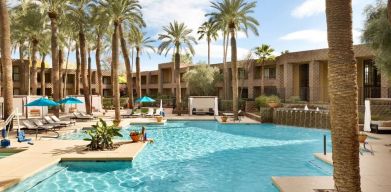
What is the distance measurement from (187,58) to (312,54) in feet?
188

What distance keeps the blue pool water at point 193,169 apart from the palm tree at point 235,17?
610 inches

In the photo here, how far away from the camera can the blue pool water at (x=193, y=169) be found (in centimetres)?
1066

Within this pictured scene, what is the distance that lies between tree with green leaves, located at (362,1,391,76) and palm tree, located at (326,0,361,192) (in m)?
13.5

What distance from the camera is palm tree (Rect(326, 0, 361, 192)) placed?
5.77 meters

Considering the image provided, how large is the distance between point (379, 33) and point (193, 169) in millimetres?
12508

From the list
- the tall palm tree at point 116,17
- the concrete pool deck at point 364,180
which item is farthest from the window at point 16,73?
the concrete pool deck at point 364,180

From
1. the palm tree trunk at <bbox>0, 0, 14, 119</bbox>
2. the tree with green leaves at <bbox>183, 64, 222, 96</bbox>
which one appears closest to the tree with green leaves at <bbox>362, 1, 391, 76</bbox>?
the palm tree trunk at <bbox>0, 0, 14, 119</bbox>

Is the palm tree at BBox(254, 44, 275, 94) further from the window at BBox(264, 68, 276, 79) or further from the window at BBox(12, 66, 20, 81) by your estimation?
the window at BBox(12, 66, 20, 81)

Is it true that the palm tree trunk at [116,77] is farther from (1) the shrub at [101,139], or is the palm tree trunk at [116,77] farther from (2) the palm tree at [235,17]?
(1) the shrub at [101,139]

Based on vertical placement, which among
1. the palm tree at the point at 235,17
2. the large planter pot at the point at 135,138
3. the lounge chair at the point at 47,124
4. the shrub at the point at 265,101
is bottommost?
the large planter pot at the point at 135,138

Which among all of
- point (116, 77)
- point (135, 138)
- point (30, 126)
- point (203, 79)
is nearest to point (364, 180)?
point (135, 138)

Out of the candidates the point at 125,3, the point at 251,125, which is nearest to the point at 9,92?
the point at 125,3

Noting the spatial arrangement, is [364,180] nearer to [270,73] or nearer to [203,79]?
[270,73]

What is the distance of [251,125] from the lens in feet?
97.9
